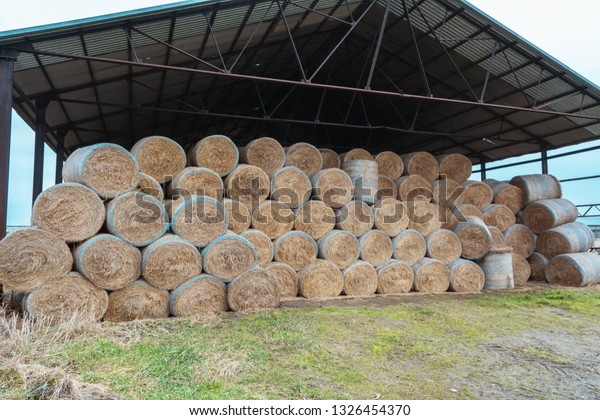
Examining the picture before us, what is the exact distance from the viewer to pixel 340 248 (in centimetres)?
916

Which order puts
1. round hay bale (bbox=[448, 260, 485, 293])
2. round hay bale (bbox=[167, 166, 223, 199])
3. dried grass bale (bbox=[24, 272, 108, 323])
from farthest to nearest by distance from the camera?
1. round hay bale (bbox=[448, 260, 485, 293])
2. round hay bale (bbox=[167, 166, 223, 199])
3. dried grass bale (bbox=[24, 272, 108, 323])

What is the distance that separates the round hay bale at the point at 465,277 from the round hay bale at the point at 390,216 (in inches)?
60.8

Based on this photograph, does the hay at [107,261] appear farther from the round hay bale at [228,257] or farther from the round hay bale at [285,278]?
the round hay bale at [285,278]

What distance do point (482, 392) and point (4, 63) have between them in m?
7.84

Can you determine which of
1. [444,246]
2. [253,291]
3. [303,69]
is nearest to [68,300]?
[253,291]

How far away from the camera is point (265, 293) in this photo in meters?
7.53

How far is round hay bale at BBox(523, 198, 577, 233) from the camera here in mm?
11703

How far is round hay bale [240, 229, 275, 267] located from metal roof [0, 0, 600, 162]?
9.35 feet

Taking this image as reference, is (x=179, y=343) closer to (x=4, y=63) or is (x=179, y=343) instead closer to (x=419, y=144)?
(x=4, y=63)

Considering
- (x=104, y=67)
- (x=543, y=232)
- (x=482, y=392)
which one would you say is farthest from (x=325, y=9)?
(x=482, y=392)

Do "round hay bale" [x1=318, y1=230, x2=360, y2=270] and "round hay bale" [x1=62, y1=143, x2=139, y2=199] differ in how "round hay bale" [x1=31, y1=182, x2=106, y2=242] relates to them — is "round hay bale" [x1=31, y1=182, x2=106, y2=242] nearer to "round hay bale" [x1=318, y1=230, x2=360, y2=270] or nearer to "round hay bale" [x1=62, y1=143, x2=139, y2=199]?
"round hay bale" [x1=62, y1=143, x2=139, y2=199]

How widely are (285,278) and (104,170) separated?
3.86m

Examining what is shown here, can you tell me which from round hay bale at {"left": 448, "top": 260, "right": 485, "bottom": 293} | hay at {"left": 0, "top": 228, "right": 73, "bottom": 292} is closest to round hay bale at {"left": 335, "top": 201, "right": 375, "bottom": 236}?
round hay bale at {"left": 448, "top": 260, "right": 485, "bottom": 293}

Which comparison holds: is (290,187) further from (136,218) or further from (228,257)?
(136,218)
